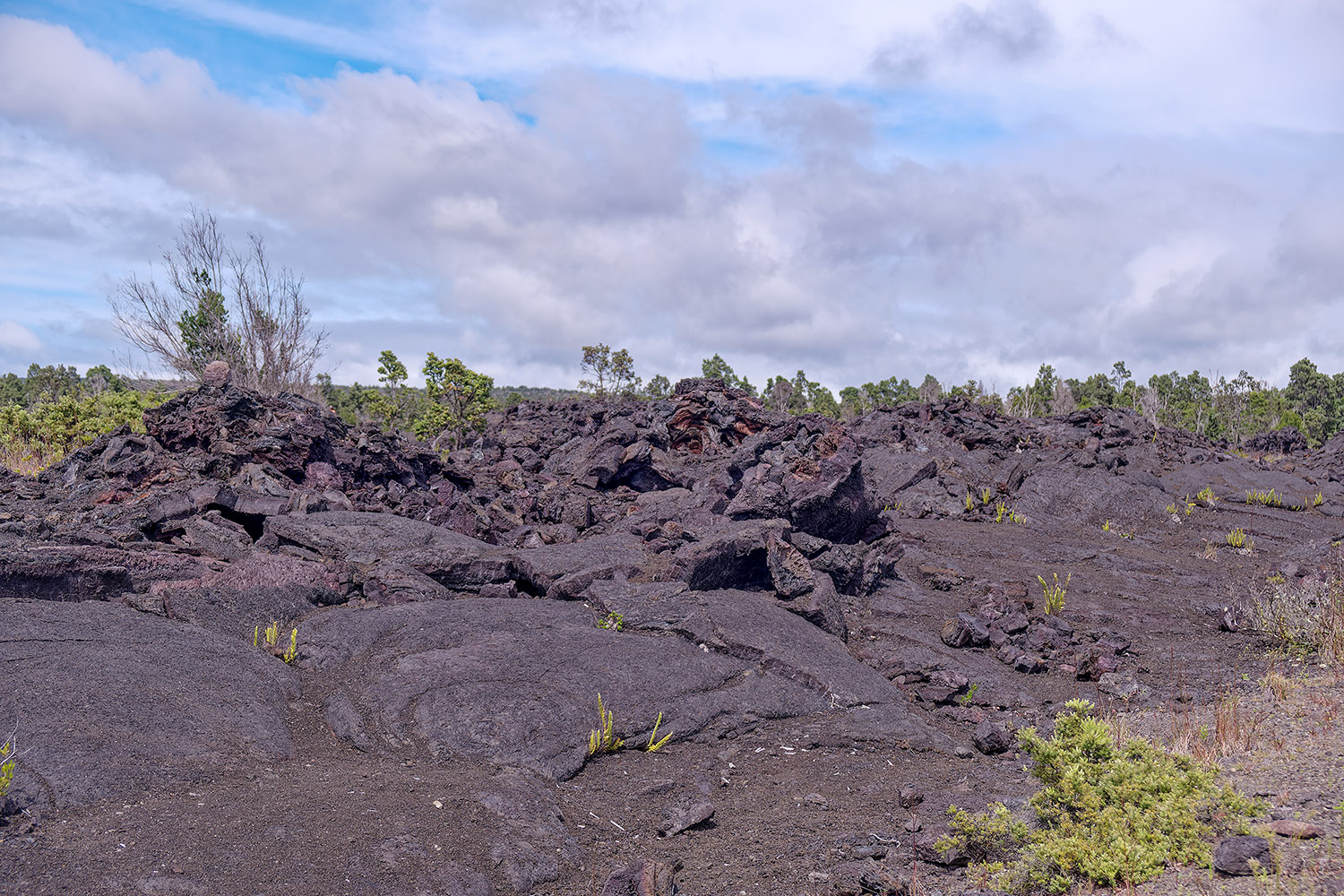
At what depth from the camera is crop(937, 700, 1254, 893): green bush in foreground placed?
167 inches

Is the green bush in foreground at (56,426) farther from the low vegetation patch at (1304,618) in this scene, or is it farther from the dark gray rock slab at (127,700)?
the low vegetation patch at (1304,618)

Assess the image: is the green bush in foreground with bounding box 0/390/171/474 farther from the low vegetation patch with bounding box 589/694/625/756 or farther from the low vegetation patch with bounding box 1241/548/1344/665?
the low vegetation patch with bounding box 1241/548/1344/665

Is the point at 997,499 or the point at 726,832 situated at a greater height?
the point at 997,499

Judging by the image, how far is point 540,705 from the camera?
679cm

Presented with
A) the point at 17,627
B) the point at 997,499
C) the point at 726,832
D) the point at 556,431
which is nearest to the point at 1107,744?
the point at 726,832

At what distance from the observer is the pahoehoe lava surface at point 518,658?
4926mm

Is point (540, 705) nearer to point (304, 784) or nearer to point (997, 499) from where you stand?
point (304, 784)

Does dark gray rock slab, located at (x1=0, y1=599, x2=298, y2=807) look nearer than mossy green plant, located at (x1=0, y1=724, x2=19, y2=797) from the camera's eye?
No

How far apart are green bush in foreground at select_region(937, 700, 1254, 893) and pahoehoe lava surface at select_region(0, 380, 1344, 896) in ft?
2.13

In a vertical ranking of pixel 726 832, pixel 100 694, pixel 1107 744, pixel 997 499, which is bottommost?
pixel 726 832

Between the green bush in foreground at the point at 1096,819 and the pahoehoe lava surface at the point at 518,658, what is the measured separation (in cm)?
65

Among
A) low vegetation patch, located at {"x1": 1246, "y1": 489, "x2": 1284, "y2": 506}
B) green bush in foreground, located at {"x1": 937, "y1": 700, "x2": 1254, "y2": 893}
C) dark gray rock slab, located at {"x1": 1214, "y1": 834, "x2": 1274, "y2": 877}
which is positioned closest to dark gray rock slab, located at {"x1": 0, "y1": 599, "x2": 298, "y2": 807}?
green bush in foreground, located at {"x1": 937, "y1": 700, "x2": 1254, "y2": 893}

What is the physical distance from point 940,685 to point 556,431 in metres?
19.1

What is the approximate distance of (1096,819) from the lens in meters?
4.50
